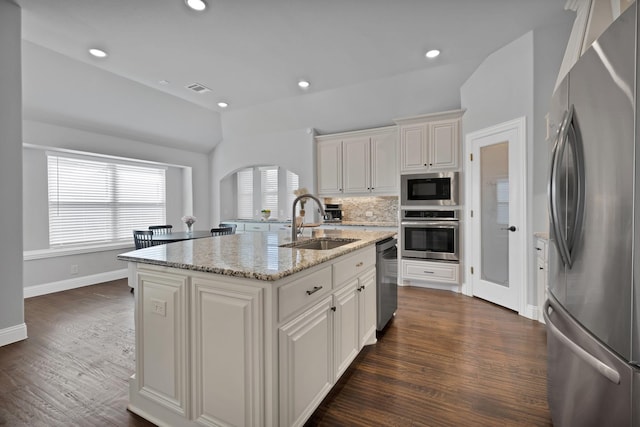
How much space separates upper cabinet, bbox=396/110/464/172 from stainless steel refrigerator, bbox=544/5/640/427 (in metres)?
2.97

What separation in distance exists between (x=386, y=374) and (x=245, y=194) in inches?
229

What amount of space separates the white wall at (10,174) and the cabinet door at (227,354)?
98.7 inches

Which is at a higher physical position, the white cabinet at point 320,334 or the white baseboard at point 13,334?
the white cabinet at point 320,334

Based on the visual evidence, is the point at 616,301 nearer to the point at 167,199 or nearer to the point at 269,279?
the point at 269,279

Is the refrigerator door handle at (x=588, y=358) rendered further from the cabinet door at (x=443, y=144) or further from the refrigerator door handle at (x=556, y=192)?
the cabinet door at (x=443, y=144)

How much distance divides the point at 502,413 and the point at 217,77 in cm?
469

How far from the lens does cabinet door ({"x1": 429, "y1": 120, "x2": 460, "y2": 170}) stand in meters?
4.25

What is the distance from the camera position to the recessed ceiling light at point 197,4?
2.51 m

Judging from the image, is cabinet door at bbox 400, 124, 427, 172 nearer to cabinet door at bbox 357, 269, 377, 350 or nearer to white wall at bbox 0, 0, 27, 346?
cabinet door at bbox 357, 269, 377, 350

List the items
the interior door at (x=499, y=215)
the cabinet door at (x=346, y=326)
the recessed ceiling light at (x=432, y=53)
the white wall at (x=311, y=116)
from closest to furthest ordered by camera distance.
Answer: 1. the cabinet door at (x=346, y=326)
2. the interior door at (x=499, y=215)
3. the recessed ceiling light at (x=432, y=53)
4. the white wall at (x=311, y=116)

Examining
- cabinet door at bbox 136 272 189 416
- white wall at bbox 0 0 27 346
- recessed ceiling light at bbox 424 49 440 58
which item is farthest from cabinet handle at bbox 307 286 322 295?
recessed ceiling light at bbox 424 49 440 58

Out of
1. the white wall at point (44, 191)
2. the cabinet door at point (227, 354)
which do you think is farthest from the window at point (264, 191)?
the cabinet door at point (227, 354)

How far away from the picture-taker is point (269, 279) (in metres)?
1.26

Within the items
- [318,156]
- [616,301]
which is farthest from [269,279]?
[318,156]
